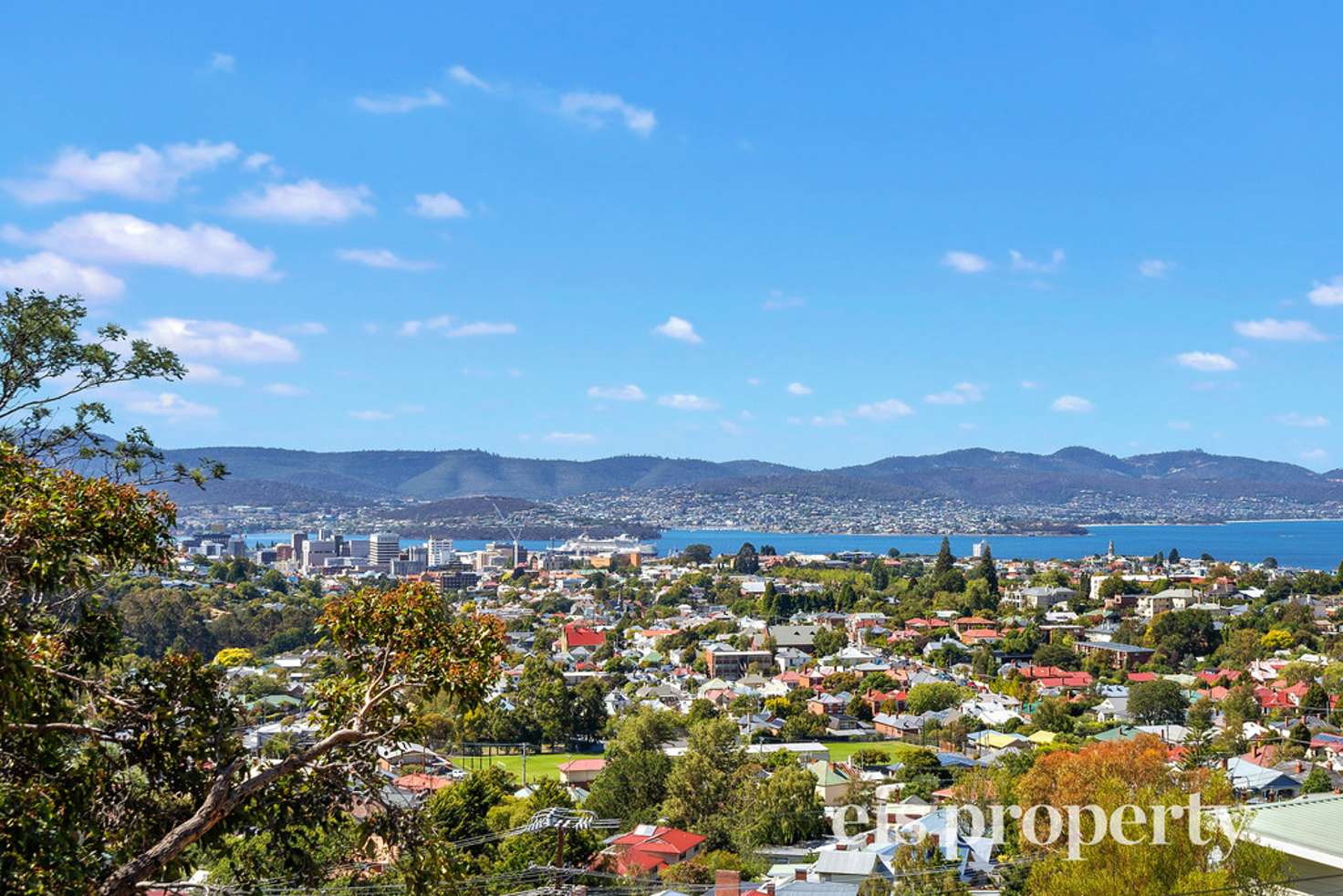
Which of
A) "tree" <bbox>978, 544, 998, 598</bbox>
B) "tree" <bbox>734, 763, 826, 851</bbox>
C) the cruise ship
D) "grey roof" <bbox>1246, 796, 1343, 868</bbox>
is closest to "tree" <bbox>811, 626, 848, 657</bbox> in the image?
"tree" <bbox>978, 544, 998, 598</bbox>

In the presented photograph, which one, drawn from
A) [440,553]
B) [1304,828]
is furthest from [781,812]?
[440,553]

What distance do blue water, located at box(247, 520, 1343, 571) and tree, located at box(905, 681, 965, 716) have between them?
59032mm

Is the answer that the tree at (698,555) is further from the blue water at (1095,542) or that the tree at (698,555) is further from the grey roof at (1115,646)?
the grey roof at (1115,646)

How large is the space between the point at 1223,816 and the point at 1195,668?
30.6 meters

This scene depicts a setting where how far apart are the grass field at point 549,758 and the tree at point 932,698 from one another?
2.00m

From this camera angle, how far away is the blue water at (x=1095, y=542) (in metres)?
97.1

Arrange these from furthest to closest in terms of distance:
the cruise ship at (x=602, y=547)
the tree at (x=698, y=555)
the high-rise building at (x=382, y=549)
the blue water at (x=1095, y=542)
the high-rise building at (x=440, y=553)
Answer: the cruise ship at (x=602, y=547) < the blue water at (x=1095, y=542) < the high-rise building at (x=382, y=549) < the high-rise building at (x=440, y=553) < the tree at (x=698, y=555)

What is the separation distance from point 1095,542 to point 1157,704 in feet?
333

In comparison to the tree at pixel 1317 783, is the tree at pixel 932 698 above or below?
below

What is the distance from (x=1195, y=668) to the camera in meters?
33.5

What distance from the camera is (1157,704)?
25.7m

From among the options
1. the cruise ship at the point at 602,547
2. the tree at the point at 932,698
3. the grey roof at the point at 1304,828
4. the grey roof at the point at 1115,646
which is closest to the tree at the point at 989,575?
the grey roof at the point at 1115,646

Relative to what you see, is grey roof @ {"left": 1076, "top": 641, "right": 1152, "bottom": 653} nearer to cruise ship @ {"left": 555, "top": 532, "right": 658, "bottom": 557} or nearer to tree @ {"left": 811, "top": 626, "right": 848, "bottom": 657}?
tree @ {"left": 811, "top": 626, "right": 848, "bottom": 657}

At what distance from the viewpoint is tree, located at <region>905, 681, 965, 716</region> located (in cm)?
2770
